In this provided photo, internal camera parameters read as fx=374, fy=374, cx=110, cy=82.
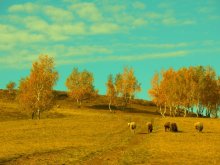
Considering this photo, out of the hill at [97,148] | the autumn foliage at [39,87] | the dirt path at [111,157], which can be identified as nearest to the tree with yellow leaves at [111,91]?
the autumn foliage at [39,87]

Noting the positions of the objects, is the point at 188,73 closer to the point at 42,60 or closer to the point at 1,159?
the point at 42,60

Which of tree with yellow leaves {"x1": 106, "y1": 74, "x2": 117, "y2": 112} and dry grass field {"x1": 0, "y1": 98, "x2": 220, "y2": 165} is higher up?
tree with yellow leaves {"x1": 106, "y1": 74, "x2": 117, "y2": 112}

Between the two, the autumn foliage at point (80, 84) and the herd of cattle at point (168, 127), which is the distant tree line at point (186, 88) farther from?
the herd of cattle at point (168, 127)

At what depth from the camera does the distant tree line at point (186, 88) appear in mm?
111188

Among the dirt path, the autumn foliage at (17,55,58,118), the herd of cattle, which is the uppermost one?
the autumn foliage at (17,55,58,118)

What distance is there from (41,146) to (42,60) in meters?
51.6

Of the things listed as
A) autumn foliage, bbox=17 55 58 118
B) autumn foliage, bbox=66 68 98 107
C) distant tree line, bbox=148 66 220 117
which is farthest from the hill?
autumn foliage, bbox=66 68 98 107

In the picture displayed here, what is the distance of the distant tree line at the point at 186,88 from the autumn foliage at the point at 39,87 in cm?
3743

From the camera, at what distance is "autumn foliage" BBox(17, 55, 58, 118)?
86.6 m

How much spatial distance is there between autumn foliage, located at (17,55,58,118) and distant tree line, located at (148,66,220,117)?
37435mm

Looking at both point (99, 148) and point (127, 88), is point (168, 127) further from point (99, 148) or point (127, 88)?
point (127, 88)

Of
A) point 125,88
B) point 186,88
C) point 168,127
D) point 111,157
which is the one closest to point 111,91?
point 125,88

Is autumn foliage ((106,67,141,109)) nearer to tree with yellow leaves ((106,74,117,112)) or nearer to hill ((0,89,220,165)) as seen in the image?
tree with yellow leaves ((106,74,117,112))

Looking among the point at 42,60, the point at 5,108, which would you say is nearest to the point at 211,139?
the point at 42,60
